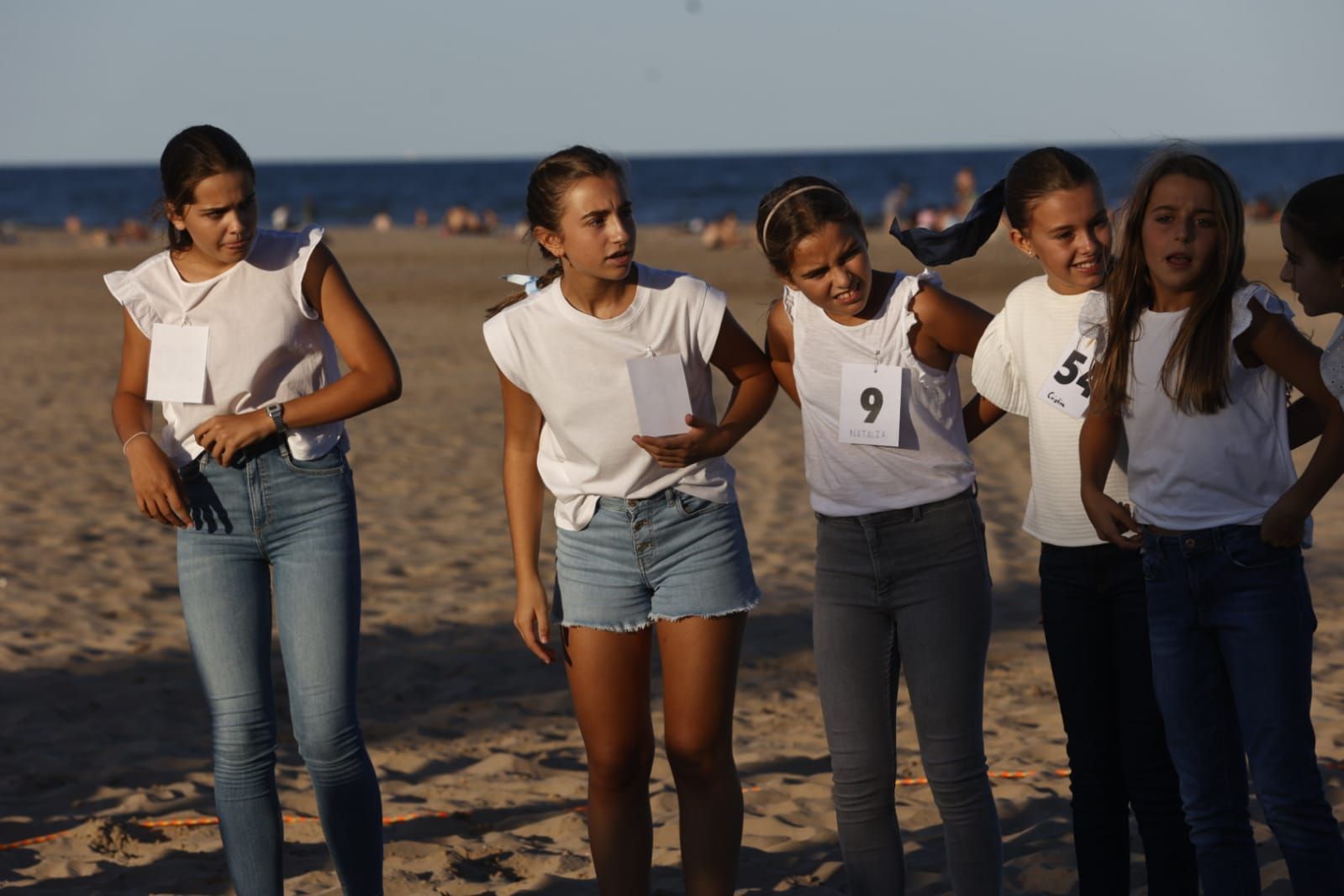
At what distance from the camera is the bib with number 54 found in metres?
3.30

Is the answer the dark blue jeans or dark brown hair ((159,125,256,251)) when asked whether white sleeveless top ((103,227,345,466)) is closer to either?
dark brown hair ((159,125,256,251))

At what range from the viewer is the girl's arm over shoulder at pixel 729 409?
3289 mm

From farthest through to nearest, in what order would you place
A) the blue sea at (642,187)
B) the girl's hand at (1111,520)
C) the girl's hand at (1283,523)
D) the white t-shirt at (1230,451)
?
the blue sea at (642,187) → the girl's hand at (1111,520) → the white t-shirt at (1230,451) → the girl's hand at (1283,523)

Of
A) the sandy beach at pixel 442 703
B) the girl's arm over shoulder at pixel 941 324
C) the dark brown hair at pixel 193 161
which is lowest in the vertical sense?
the sandy beach at pixel 442 703

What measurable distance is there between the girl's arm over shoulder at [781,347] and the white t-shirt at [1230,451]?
2.76 feet

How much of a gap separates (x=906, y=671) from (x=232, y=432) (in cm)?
160

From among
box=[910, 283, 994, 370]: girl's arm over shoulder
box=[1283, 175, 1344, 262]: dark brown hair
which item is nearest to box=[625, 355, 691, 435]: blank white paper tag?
box=[910, 283, 994, 370]: girl's arm over shoulder

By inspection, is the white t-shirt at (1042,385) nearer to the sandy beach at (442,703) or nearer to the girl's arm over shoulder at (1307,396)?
the girl's arm over shoulder at (1307,396)

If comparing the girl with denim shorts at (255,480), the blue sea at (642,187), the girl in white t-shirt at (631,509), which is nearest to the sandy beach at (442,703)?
the girl with denim shorts at (255,480)

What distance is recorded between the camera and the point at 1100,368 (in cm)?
322

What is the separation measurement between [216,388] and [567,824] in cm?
197

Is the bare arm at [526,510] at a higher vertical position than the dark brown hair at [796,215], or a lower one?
lower

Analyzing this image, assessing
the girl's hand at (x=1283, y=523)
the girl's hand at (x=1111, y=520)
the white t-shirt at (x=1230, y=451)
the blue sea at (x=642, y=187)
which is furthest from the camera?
the blue sea at (x=642, y=187)

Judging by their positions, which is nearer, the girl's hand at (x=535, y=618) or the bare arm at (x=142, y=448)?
the bare arm at (x=142, y=448)
